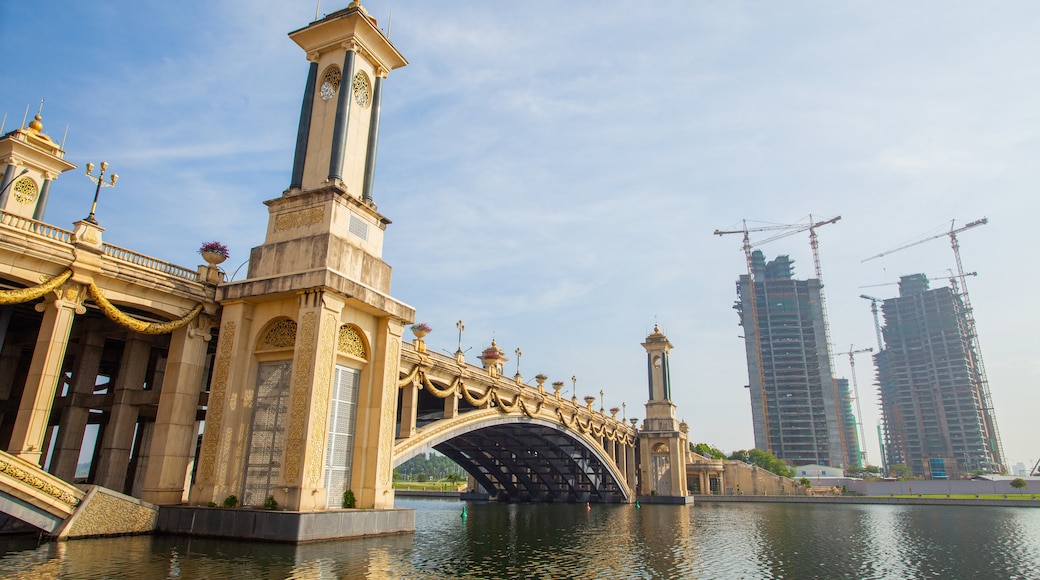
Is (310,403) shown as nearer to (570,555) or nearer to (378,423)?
(378,423)

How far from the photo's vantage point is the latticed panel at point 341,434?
76.5 feet

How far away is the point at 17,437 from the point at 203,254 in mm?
8830

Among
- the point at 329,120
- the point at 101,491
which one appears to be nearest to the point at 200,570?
the point at 101,491

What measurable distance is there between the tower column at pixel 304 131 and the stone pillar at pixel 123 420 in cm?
876

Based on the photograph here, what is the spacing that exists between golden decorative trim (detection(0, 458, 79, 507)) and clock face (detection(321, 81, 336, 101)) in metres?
16.8

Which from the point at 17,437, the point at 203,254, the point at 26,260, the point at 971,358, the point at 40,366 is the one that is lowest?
the point at 17,437

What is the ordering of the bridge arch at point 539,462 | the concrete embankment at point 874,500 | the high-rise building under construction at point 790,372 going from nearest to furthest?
the bridge arch at point 539,462, the concrete embankment at point 874,500, the high-rise building under construction at point 790,372

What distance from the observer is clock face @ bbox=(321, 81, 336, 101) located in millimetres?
27109

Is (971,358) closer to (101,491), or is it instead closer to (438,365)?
(438,365)

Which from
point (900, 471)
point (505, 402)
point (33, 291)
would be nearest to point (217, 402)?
point (33, 291)

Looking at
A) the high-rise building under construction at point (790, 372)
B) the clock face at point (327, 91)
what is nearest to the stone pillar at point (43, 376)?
the clock face at point (327, 91)

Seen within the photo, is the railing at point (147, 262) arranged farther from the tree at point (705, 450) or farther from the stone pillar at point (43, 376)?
the tree at point (705, 450)

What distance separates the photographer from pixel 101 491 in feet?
65.5

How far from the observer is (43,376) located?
19.7m
